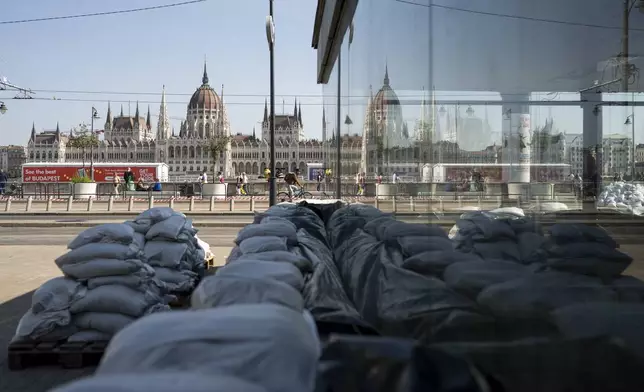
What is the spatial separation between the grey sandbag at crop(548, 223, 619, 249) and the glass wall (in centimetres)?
A: 8

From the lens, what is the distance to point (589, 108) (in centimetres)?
136

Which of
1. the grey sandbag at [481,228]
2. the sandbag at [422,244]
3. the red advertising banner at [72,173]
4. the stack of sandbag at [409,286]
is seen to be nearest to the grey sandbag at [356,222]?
the stack of sandbag at [409,286]

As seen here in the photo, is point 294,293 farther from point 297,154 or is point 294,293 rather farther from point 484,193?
point 297,154

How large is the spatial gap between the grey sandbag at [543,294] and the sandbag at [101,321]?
4.13 metres

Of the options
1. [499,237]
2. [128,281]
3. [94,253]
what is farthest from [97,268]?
[499,237]

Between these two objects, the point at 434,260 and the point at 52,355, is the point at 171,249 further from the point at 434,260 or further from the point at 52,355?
the point at 434,260

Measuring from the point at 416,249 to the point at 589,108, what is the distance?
1.18 meters

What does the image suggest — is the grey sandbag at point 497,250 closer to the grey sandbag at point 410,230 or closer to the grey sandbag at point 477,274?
the grey sandbag at point 477,274

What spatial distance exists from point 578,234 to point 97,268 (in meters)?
4.79

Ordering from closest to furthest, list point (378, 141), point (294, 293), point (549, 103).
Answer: point (549, 103)
point (294, 293)
point (378, 141)

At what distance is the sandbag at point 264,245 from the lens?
4227mm

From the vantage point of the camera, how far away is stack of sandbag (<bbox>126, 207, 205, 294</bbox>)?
6.93 meters

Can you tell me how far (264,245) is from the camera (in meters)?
4.30

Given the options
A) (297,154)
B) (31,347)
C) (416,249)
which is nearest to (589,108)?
(416,249)
